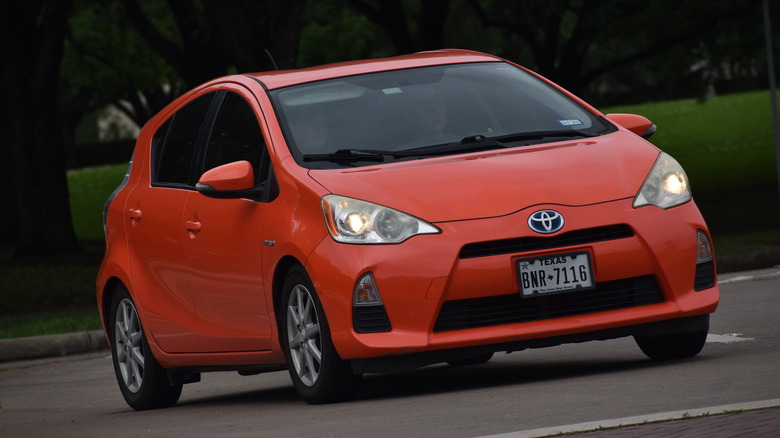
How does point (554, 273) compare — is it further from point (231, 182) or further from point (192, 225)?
point (192, 225)

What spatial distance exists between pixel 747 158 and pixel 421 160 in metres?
36.1

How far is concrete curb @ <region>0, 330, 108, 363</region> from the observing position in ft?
46.5

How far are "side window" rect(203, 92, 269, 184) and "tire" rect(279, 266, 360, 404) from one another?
2.58 ft

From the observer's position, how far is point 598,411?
236 inches

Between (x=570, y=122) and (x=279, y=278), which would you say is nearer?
(x=279, y=278)

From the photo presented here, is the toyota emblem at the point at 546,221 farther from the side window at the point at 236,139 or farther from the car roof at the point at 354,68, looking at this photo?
the car roof at the point at 354,68

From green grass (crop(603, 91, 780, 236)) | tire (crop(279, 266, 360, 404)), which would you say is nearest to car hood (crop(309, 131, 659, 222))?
tire (crop(279, 266, 360, 404))

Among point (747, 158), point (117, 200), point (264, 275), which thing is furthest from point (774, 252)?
point (747, 158)

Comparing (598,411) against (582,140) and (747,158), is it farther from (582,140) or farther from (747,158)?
(747,158)

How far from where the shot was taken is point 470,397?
694cm

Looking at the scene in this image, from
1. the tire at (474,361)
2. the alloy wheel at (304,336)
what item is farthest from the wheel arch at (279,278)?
the tire at (474,361)

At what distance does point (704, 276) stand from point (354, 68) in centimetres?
227

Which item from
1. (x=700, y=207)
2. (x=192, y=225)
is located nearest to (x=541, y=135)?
(x=192, y=225)

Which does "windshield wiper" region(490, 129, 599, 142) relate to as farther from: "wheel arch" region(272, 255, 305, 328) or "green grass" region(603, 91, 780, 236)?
"green grass" region(603, 91, 780, 236)
